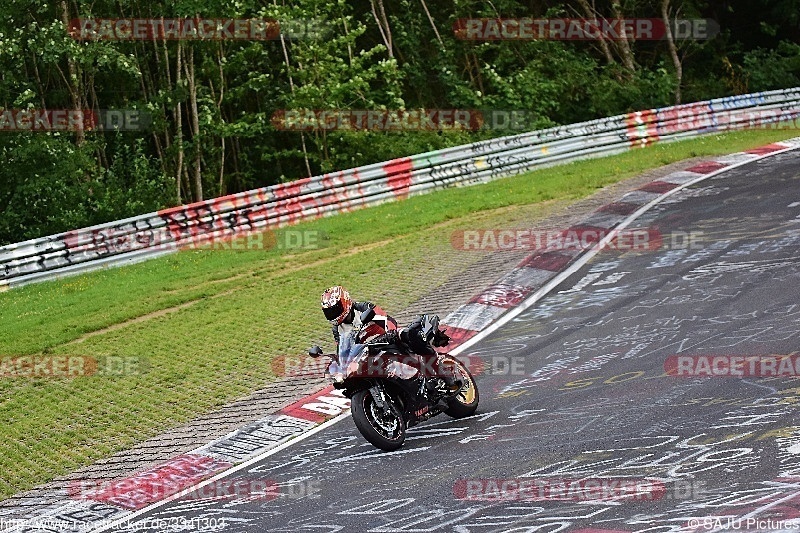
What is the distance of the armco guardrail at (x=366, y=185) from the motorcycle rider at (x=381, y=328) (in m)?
12.7

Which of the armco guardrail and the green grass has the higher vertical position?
the armco guardrail

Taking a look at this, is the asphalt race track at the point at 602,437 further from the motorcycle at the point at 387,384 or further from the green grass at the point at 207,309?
the green grass at the point at 207,309

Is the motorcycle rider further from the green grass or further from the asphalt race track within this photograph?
the green grass

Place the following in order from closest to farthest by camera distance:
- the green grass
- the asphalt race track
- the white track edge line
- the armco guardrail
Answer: the asphalt race track
the white track edge line
the green grass
the armco guardrail

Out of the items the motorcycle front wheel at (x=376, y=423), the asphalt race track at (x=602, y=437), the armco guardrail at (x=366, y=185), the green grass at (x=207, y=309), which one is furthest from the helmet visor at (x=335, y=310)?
the armco guardrail at (x=366, y=185)

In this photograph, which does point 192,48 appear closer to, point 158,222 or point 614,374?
point 158,222

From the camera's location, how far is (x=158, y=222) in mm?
23297

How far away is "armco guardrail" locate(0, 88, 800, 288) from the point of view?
22547mm

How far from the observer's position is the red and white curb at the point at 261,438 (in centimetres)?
1077

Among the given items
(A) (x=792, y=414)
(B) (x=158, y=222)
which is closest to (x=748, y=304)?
(A) (x=792, y=414)

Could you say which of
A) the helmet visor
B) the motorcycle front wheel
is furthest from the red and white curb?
the helmet visor

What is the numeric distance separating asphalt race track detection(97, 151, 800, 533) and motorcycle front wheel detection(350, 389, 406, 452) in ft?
0.59

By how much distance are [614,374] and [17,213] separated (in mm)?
18052

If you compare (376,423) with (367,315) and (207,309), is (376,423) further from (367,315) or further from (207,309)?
(207,309)
